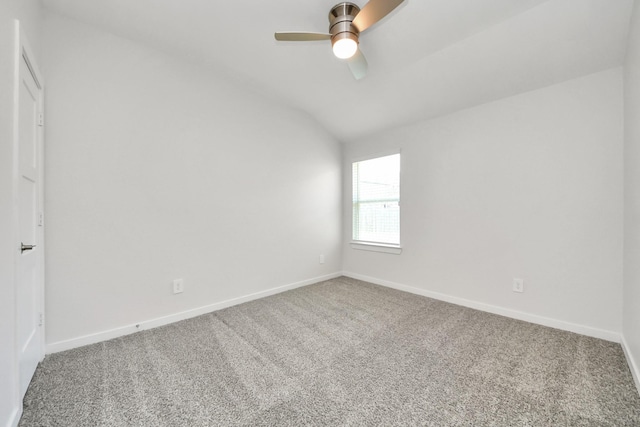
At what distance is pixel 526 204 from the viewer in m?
2.42

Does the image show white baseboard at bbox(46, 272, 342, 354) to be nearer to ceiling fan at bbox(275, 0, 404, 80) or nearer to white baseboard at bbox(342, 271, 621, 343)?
white baseboard at bbox(342, 271, 621, 343)

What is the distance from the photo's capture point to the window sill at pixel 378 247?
11.2ft

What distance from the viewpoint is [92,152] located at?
80.3 inches

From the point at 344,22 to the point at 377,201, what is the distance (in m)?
2.36

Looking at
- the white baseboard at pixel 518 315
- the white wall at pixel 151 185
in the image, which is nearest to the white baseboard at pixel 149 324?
the white wall at pixel 151 185

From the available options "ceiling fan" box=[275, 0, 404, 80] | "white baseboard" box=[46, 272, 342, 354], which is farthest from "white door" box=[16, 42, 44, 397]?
"ceiling fan" box=[275, 0, 404, 80]

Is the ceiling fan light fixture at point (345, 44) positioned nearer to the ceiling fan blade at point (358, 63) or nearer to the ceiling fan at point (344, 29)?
the ceiling fan at point (344, 29)

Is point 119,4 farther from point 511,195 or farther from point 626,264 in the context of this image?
point 626,264

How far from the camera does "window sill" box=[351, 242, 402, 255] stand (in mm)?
3426

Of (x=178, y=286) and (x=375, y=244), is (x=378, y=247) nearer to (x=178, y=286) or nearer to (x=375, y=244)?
(x=375, y=244)

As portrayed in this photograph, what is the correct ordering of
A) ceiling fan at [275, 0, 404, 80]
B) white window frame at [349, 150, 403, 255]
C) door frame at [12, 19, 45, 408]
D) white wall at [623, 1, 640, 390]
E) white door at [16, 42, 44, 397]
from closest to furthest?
door frame at [12, 19, 45, 408], white door at [16, 42, 44, 397], white wall at [623, 1, 640, 390], ceiling fan at [275, 0, 404, 80], white window frame at [349, 150, 403, 255]

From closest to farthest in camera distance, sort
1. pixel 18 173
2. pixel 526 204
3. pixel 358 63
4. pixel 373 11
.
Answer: pixel 18 173, pixel 373 11, pixel 358 63, pixel 526 204

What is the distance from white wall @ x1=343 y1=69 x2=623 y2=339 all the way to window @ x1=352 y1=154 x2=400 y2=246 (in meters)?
0.18

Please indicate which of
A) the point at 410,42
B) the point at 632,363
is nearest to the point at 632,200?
the point at 632,363
